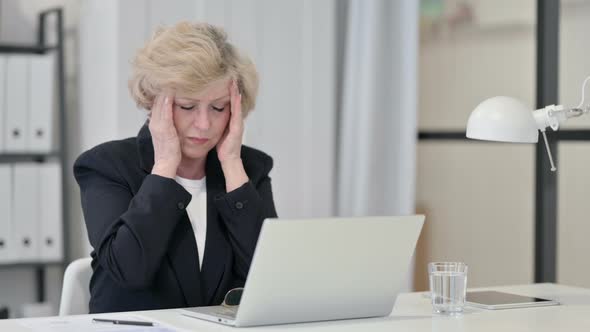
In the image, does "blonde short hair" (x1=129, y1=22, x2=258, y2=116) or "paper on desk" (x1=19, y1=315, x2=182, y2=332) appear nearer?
"paper on desk" (x1=19, y1=315, x2=182, y2=332)

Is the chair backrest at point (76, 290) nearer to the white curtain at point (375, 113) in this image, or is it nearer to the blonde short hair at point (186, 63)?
the blonde short hair at point (186, 63)

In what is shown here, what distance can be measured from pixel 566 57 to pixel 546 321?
1.89 metres

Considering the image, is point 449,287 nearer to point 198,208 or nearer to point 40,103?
point 198,208

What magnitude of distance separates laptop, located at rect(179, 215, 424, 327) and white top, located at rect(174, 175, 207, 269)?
1.41 feet

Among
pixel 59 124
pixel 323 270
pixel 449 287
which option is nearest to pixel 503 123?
pixel 449 287

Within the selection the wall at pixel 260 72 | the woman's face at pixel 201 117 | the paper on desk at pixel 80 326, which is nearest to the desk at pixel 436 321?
the paper on desk at pixel 80 326

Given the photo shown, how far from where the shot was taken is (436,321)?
1.89 metres

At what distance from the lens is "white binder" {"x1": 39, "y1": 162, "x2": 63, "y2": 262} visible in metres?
3.71

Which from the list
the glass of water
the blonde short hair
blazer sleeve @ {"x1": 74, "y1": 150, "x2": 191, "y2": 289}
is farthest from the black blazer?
the glass of water

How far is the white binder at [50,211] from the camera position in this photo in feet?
12.2

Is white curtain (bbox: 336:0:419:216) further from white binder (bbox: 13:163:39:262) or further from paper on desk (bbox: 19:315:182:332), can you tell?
paper on desk (bbox: 19:315:182:332)

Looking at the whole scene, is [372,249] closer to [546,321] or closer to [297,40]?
[546,321]

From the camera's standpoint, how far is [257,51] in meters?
3.93

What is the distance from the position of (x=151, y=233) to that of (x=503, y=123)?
0.81 meters
